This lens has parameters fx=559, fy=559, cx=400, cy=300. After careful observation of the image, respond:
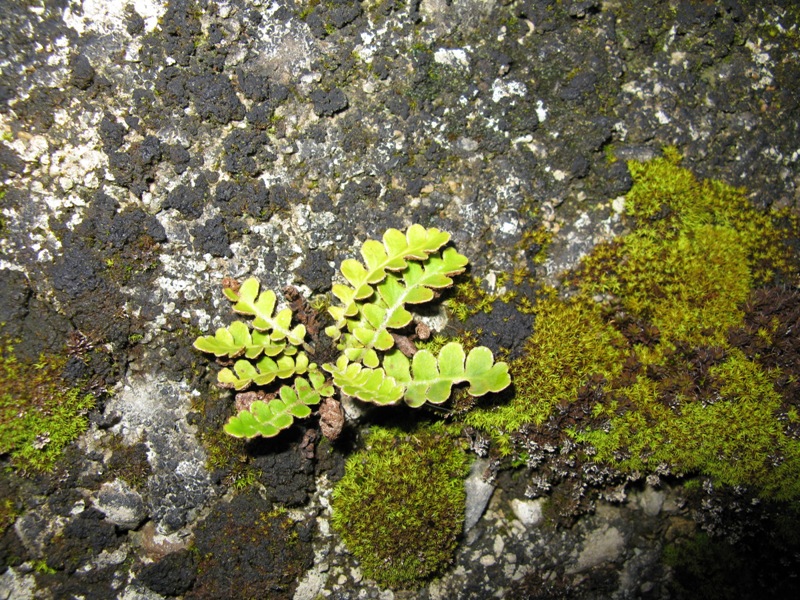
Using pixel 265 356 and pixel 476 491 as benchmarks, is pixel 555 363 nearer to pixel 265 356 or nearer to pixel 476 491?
pixel 476 491

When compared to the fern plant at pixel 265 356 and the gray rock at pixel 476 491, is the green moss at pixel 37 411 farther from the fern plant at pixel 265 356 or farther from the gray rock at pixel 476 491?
the gray rock at pixel 476 491

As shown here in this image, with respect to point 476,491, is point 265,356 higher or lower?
higher

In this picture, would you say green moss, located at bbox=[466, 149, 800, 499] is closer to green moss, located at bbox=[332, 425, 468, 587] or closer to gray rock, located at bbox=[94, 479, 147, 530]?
green moss, located at bbox=[332, 425, 468, 587]

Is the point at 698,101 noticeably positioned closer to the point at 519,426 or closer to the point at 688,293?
the point at 688,293

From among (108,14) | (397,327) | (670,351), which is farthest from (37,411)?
(670,351)

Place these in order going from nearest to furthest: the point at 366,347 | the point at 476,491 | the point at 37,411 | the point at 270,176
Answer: the point at 37,411 → the point at 366,347 → the point at 270,176 → the point at 476,491

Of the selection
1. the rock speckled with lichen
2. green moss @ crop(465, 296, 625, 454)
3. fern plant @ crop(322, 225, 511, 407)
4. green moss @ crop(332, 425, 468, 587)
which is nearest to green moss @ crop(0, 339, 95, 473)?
the rock speckled with lichen
